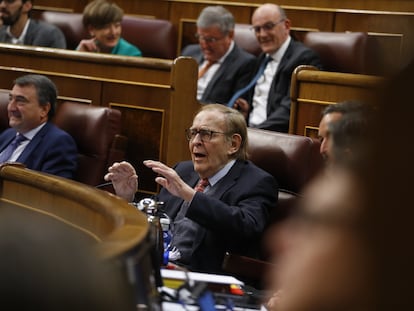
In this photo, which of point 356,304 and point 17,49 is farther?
point 17,49

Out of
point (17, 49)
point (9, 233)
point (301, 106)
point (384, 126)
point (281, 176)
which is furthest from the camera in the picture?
point (17, 49)

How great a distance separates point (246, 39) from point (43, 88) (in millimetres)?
1034

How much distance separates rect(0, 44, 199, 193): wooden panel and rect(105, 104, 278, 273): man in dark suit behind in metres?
0.54

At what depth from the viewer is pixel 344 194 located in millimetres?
247

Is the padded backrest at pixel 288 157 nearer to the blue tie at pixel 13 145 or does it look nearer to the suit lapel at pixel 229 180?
the suit lapel at pixel 229 180

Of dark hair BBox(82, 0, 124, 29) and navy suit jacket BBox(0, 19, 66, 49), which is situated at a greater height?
dark hair BBox(82, 0, 124, 29)

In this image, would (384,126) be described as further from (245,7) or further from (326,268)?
(245,7)

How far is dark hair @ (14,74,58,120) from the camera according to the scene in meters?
2.72

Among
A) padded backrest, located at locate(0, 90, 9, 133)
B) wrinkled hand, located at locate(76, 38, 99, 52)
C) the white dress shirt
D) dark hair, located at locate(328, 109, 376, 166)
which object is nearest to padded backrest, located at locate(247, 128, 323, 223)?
the white dress shirt

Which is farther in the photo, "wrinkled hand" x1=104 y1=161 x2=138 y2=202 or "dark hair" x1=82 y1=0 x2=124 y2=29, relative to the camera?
"dark hair" x1=82 y1=0 x2=124 y2=29

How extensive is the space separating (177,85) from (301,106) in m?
0.41

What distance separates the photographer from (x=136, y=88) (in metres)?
2.86

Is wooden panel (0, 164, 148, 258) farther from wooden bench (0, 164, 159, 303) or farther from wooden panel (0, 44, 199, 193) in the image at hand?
wooden panel (0, 44, 199, 193)

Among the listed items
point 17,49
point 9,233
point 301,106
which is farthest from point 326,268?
point 17,49
